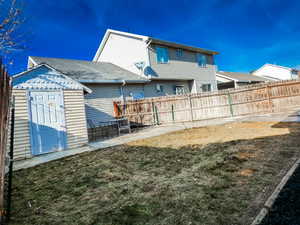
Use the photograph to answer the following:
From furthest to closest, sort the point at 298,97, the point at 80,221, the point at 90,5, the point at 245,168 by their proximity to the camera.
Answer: the point at 90,5
the point at 298,97
the point at 245,168
the point at 80,221

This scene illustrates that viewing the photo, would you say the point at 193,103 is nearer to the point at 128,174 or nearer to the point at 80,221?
the point at 128,174

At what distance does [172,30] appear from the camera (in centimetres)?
1905

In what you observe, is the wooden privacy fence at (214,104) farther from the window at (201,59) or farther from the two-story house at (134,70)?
the window at (201,59)

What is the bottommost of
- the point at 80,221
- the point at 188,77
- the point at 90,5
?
the point at 80,221

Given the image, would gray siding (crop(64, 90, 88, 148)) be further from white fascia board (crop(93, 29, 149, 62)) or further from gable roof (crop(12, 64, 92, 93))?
white fascia board (crop(93, 29, 149, 62))

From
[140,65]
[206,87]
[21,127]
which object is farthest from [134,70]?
[21,127]

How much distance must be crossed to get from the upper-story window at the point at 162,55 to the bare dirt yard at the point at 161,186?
1160 cm

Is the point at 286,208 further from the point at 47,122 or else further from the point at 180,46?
the point at 180,46

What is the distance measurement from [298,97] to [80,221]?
1286 centimetres

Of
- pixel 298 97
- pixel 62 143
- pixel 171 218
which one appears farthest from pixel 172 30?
pixel 171 218

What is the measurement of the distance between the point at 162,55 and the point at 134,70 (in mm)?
2838

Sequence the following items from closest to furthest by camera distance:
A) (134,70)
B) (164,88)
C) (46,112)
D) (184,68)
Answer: (46,112)
(134,70)
(164,88)
(184,68)

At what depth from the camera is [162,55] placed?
1566cm

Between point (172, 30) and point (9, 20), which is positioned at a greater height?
point (172, 30)
